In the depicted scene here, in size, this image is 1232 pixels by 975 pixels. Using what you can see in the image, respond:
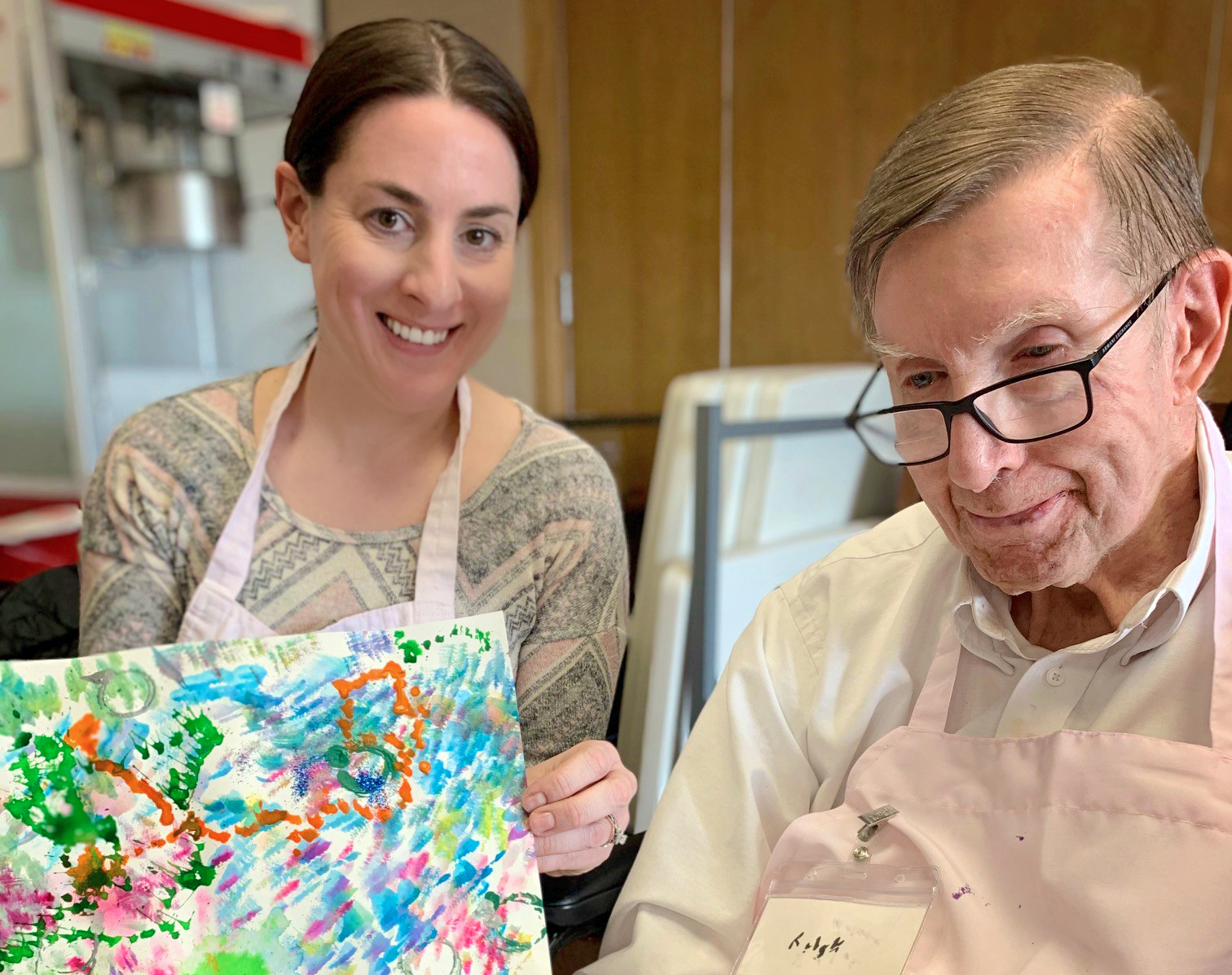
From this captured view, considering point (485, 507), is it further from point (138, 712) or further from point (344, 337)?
point (138, 712)

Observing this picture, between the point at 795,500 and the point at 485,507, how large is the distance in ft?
3.58

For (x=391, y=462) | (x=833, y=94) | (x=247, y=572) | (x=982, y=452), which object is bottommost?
(x=247, y=572)

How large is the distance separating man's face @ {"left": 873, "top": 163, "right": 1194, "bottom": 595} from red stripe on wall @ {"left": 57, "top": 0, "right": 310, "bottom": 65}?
9.50 ft

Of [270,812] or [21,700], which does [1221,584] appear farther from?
[21,700]

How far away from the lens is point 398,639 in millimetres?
816

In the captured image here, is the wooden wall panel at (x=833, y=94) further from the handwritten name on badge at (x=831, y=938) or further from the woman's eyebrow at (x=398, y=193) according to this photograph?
the handwritten name on badge at (x=831, y=938)

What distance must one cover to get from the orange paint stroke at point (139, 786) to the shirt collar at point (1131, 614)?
64cm

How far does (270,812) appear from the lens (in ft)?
2.51

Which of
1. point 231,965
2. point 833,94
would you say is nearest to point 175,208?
point 833,94

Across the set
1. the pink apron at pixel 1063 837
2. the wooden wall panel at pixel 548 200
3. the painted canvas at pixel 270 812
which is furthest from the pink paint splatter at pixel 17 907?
the wooden wall panel at pixel 548 200

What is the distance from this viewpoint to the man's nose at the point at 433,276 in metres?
1.10

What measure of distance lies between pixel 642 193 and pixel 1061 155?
2813mm

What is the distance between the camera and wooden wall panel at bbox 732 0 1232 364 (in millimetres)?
2398

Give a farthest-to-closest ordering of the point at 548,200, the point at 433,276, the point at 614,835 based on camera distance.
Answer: the point at 548,200 → the point at 433,276 → the point at 614,835
